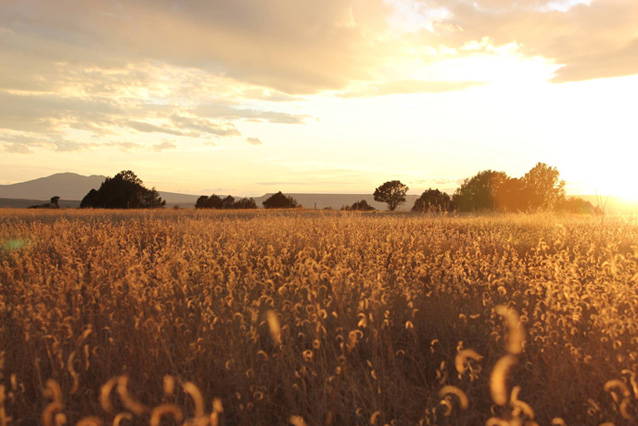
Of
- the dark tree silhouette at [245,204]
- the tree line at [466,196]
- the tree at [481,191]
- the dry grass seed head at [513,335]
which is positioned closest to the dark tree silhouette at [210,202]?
the tree line at [466,196]

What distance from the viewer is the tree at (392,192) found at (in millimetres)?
60844


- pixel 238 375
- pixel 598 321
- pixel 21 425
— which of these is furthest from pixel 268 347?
pixel 598 321

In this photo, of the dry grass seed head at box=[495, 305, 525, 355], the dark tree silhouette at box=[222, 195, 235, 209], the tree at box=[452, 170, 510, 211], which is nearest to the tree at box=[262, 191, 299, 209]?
Result: the dark tree silhouette at box=[222, 195, 235, 209]

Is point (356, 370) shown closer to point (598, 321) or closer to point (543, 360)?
point (543, 360)

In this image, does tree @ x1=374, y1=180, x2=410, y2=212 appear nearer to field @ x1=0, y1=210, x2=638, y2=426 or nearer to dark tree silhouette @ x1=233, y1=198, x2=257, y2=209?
dark tree silhouette @ x1=233, y1=198, x2=257, y2=209

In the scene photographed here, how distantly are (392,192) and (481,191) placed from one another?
15.3 metres

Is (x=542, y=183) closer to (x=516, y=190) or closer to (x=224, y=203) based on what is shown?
(x=516, y=190)

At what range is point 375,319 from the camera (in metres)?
3.73

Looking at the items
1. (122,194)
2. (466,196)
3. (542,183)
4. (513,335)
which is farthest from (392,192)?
(513,335)

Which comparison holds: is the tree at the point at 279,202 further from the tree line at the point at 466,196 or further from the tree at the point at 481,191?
the tree at the point at 481,191

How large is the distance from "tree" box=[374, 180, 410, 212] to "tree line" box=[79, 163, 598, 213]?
7959 mm

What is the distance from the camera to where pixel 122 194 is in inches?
1567

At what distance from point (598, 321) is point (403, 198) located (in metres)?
58.6

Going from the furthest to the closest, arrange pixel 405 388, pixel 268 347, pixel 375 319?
pixel 375 319 → pixel 268 347 → pixel 405 388
